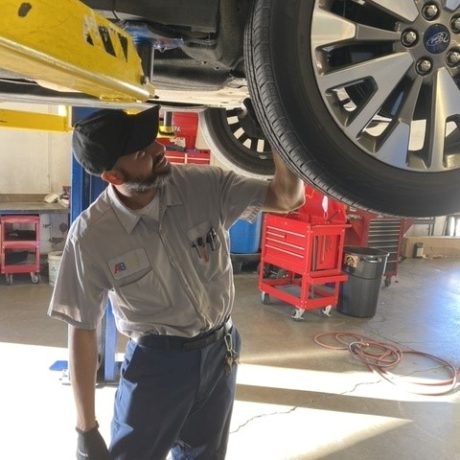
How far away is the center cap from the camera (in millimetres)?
1137

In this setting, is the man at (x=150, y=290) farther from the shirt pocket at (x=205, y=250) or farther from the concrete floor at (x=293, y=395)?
the concrete floor at (x=293, y=395)

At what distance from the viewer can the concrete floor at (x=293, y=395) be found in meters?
2.71

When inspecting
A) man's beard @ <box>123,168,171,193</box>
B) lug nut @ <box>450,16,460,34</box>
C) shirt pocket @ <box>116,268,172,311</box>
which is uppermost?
lug nut @ <box>450,16,460,34</box>

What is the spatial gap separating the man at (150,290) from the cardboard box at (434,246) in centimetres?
731

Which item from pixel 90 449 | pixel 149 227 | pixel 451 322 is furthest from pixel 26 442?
pixel 451 322

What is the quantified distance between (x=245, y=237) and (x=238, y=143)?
11.7 ft

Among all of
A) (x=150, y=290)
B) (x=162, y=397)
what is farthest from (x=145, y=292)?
(x=162, y=397)

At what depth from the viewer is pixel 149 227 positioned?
166 centimetres

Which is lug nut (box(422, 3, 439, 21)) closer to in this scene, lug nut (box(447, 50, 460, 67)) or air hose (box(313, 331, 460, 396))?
lug nut (box(447, 50, 460, 67))

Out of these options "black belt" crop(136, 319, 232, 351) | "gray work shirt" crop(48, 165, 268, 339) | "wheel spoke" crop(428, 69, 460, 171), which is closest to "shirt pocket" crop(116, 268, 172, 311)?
"gray work shirt" crop(48, 165, 268, 339)

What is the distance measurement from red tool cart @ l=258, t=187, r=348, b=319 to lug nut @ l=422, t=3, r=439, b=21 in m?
3.49

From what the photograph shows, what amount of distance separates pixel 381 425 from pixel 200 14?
265 cm

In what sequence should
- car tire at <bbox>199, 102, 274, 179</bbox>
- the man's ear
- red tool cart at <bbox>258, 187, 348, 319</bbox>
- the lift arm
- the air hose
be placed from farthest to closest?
red tool cart at <bbox>258, 187, 348, 319</bbox> < the air hose < car tire at <bbox>199, 102, 274, 179</bbox> < the man's ear < the lift arm

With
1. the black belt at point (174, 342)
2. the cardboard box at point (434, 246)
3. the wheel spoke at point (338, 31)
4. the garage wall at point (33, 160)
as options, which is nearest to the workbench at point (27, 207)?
the garage wall at point (33, 160)
